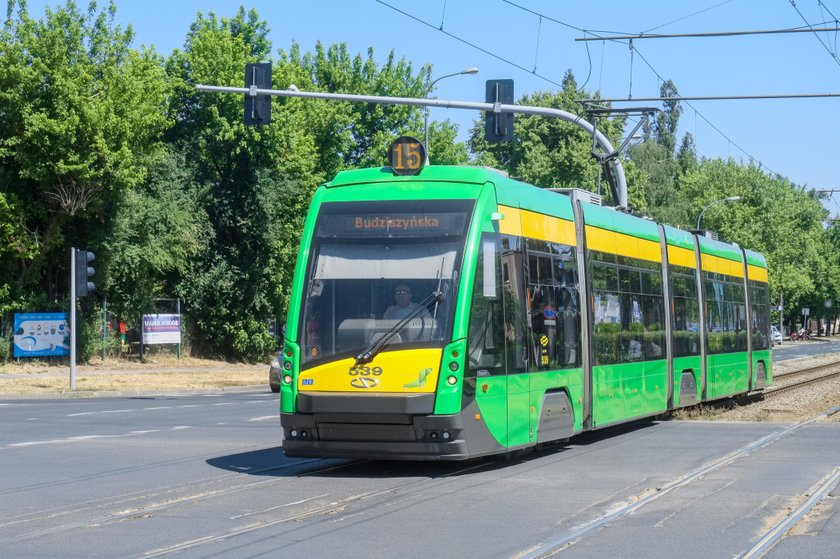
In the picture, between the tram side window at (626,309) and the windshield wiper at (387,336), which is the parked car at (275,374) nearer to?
the tram side window at (626,309)

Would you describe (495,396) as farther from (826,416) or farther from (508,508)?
(826,416)

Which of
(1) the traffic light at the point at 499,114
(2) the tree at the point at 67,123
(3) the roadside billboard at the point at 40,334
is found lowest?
(3) the roadside billboard at the point at 40,334

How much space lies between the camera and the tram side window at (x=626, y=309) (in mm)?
17422

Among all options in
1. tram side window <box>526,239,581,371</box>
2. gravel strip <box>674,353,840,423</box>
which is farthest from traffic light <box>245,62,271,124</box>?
gravel strip <box>674,353,840,423</box>

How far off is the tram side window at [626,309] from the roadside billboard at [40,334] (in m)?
25.7

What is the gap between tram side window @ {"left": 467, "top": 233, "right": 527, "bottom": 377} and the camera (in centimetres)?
1314

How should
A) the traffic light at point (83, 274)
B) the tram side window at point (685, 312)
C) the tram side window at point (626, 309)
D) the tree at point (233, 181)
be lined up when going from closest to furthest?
the tram side window at point (626, 309)
the tram side window at point (685, 312)
the traffic light at point (83, 274)
the tree at point (233, 181)

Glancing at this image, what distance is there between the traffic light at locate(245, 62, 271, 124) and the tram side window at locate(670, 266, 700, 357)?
26.4 ft

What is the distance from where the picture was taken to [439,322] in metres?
12.9

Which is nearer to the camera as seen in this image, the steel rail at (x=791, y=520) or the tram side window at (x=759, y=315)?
the steel rail at (x=791, y=520)

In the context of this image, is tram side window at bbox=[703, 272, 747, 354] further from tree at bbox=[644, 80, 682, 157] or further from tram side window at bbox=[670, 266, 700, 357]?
tree at bbox=[644, 80, 682, 157]

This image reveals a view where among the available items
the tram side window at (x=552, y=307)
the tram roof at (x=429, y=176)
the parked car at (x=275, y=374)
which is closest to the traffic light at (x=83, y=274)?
the parked car at (x=275, y=374)

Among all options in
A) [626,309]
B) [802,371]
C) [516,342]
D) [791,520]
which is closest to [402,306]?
[516,342]

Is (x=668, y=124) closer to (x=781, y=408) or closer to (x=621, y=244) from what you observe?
(x=781, y=408)
